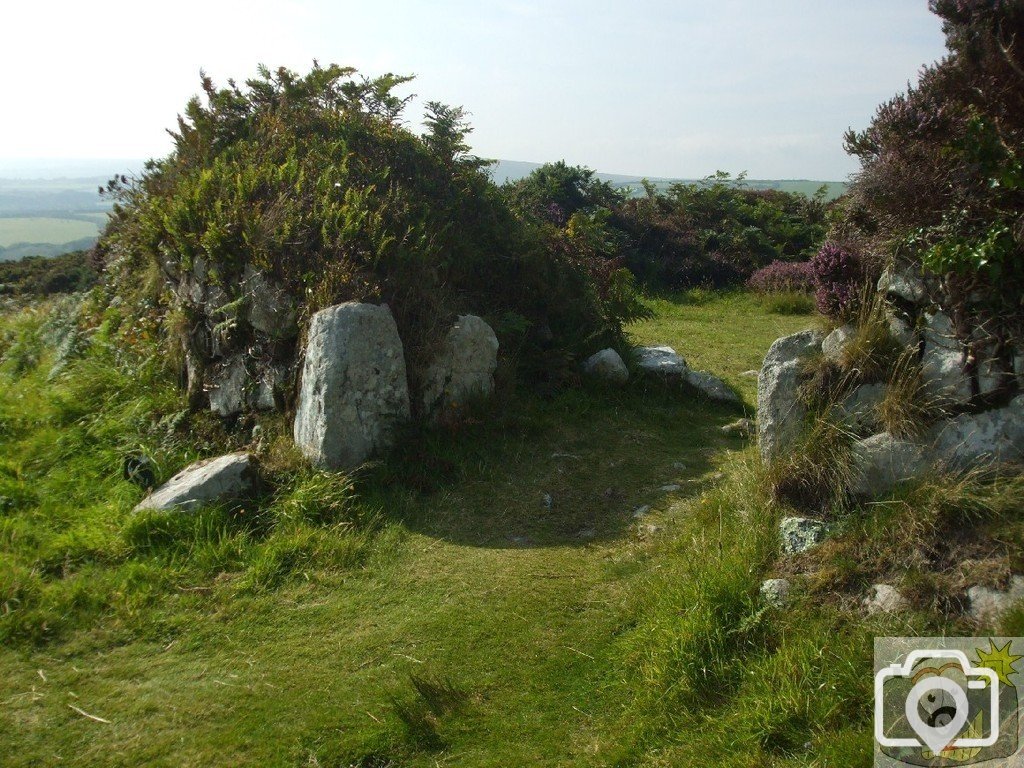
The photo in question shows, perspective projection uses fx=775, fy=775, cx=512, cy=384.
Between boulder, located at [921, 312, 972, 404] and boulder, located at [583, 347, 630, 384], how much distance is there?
453cm

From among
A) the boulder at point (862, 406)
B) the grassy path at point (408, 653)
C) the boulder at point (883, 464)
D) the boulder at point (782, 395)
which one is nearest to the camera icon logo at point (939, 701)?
the boulder at point (883, 464)

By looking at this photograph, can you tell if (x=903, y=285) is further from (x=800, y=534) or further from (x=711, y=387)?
(x=711, y=387)

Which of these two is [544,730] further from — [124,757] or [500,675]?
[124,757]

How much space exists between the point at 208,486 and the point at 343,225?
305 cm

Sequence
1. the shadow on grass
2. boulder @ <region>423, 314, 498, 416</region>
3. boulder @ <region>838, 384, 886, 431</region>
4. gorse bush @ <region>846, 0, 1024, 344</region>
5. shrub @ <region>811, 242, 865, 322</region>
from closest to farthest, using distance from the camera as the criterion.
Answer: gorse bush @ <region>846, 0, 1024, 344</region> → boulder @ <region>838, 384, 886, 431</region> → shrub @ <region>811, 242, 865, 322</region> → the shadow on grass → boulder @ <region>423, 314, 498, 416</region>

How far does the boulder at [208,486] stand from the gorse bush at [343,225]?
1631mm

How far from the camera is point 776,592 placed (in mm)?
4551

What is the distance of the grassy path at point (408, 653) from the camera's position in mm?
4266

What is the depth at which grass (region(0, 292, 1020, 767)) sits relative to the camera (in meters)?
4.16

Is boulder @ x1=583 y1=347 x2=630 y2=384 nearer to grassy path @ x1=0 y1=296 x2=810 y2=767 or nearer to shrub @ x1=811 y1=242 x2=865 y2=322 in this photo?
grassy path @ x1=0 y1=296 x2=810 y2=767

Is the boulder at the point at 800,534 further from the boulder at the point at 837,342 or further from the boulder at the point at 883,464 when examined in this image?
the boulder at the point at 837,342

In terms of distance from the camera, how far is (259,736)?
4.32 meters

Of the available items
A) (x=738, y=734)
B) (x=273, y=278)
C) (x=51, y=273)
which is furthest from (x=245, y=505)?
(x=51, y=273)

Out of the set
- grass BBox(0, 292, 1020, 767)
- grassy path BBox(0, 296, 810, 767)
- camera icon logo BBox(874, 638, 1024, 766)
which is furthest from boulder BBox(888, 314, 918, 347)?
grassy path BBox(0, 296, 810, 767)
